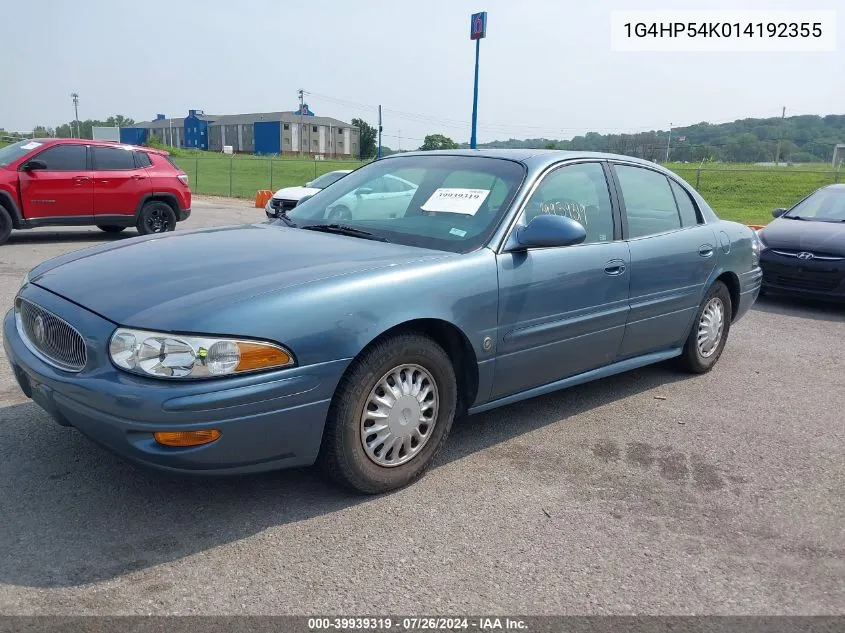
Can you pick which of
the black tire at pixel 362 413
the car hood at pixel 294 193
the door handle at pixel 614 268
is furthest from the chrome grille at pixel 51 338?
the car hood at pixel 294 193

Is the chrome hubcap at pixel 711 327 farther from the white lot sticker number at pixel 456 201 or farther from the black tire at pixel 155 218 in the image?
the black tire at pixel 155 218

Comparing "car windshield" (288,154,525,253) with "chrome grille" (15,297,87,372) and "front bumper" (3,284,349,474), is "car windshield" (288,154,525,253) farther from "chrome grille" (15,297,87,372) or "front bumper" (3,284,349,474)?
"chrome grille" (15,297,87,372)

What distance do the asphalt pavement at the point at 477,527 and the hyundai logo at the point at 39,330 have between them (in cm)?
62

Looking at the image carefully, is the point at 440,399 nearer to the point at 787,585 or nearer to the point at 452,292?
the point at 452,292

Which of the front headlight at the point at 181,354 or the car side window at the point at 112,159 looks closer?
the front headlight at the point at 181,354

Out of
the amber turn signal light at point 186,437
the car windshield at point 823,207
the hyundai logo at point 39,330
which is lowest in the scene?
the amber turn signal light at point 186,437

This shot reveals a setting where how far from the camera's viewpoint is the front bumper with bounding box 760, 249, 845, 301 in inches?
325

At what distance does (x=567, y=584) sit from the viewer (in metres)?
2.80

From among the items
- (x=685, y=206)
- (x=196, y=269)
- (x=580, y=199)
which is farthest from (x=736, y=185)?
(x=196, y=269)

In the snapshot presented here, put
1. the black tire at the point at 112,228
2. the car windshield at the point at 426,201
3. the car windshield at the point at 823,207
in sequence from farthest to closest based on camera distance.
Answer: the black tire at the point at 112,228
the car windshield at the point at 823,207
the car windshield at the point at 426,201

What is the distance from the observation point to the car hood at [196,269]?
117 inches

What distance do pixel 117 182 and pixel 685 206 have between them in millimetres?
9618

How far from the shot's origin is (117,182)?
12.1 metres

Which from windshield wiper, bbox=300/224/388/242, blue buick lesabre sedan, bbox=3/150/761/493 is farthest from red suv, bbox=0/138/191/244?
windshield wiper, bbox=300/224/388/242
